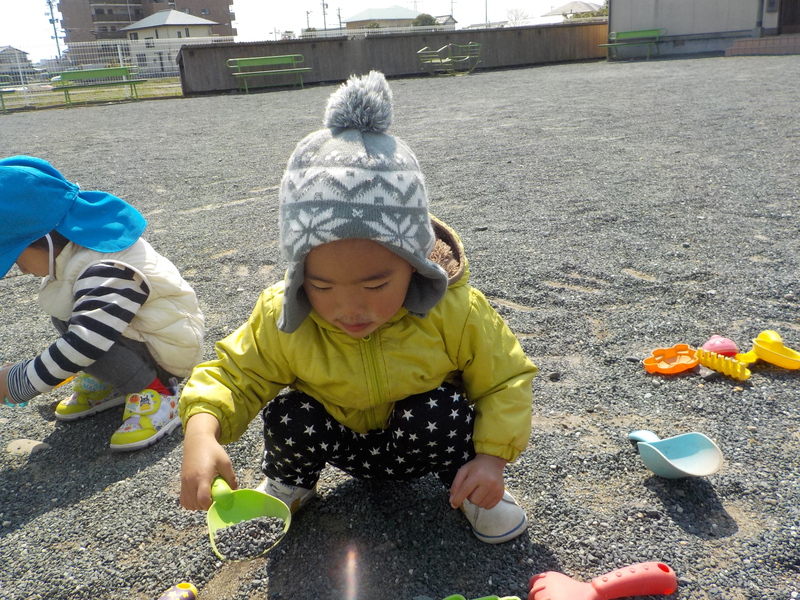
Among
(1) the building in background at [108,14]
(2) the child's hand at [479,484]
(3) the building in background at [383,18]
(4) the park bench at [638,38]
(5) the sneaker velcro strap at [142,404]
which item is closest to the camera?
(2) the child's hand at [479,484]

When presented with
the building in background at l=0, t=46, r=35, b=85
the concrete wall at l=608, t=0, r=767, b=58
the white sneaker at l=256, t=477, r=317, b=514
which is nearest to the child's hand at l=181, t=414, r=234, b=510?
the white sneaker at l=256, t=477, r=317, b=514

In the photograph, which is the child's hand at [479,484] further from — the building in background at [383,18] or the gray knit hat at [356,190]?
the building in background at [383,18]

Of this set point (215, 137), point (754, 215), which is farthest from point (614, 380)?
point (215, 137)

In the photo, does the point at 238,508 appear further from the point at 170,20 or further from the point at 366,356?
the point at 170,20

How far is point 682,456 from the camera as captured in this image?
1909 mm

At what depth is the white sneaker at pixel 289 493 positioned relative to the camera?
1.84 meters

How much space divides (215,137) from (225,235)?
17.6ft

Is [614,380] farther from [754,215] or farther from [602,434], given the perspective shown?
[754,215]

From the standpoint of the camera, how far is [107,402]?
2.55 metres

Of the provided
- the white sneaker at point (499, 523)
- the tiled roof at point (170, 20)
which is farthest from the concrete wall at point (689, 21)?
the tiled roof at point (170, 20)

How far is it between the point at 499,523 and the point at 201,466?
77cm

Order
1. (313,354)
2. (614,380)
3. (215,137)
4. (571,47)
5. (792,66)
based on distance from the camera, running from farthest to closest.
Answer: (571,47) → (792,66) → (215,137) → (614,380) → (313,354)

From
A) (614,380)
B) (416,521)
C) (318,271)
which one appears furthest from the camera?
(614,380)

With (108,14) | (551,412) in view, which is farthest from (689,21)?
(108,14)
